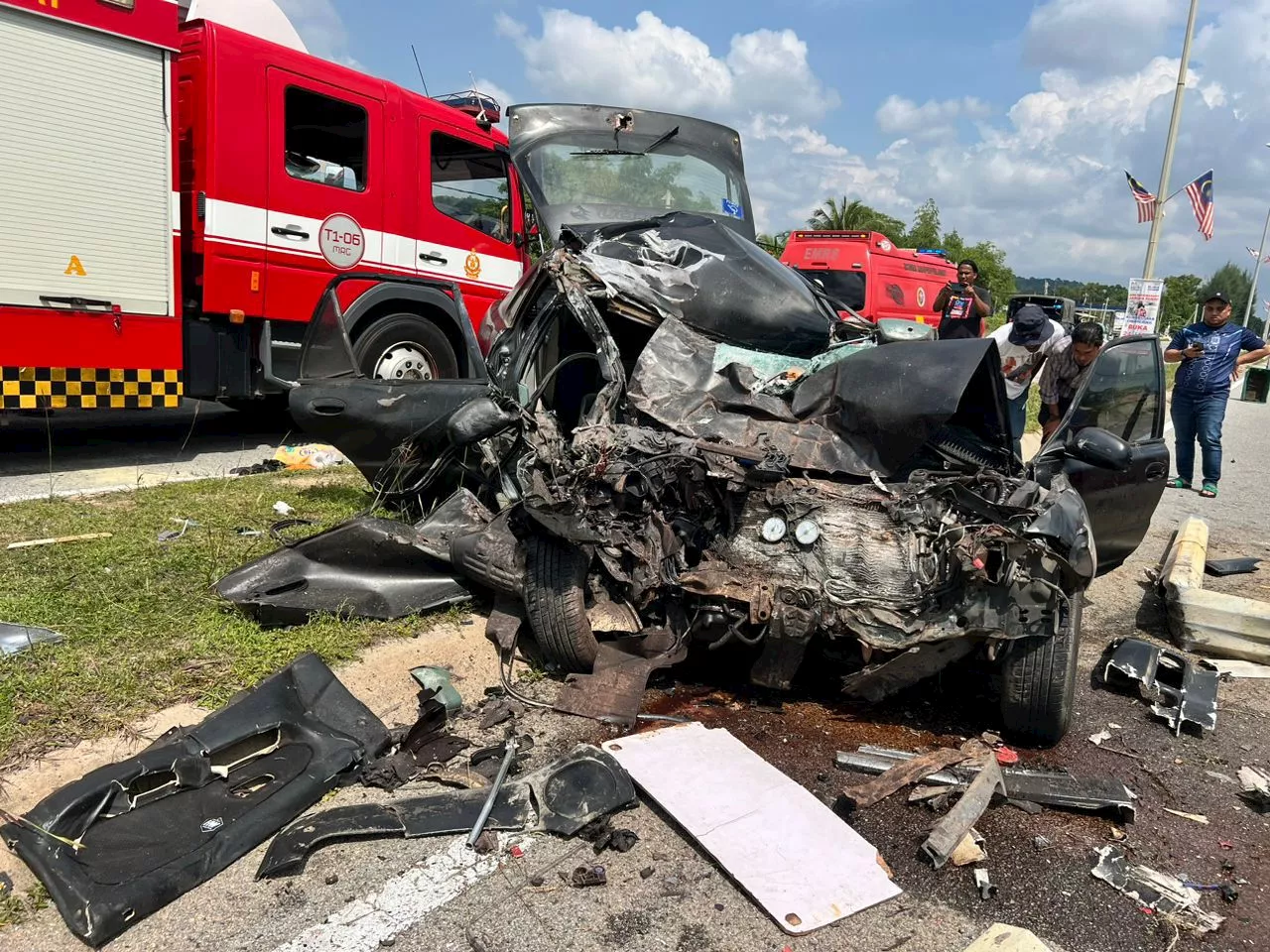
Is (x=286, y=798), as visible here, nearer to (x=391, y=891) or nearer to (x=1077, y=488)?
(x=391, y=891)

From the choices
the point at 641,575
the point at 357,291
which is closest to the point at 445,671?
the point at 641,575

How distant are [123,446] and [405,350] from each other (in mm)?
2561

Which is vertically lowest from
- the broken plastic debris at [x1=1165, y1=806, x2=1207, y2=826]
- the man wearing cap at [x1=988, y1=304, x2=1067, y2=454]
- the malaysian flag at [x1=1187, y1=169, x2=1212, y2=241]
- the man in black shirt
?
the broken plastic debris at [x1=1165, y1=806, x2=1207, y2=826]

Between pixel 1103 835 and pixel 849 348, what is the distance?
219cm

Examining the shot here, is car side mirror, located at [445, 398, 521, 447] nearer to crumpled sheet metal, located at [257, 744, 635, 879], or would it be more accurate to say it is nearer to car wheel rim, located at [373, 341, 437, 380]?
crumpled sheet metal, located at [257, 744, 635, 879]

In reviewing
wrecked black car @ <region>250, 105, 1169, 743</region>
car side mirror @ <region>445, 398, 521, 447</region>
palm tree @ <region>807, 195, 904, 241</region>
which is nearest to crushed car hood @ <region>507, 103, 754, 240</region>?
wrecked black car @ <region>250, 105, 1169, 743</region>

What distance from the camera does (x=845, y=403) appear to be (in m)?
3.28

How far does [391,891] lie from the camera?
2.25 metres

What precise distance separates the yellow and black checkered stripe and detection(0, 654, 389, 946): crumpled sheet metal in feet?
13.3

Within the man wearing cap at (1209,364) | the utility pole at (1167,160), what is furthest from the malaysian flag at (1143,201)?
the man wearing cap at (1209,364)

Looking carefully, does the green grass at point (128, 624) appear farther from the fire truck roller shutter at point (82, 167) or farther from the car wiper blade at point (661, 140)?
the car wiper blade at point (661, 140)

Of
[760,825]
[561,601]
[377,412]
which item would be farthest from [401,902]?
[377,412]

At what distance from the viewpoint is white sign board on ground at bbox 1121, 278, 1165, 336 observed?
13.4 m

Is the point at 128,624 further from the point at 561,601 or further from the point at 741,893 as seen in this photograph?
the point at 741,893
